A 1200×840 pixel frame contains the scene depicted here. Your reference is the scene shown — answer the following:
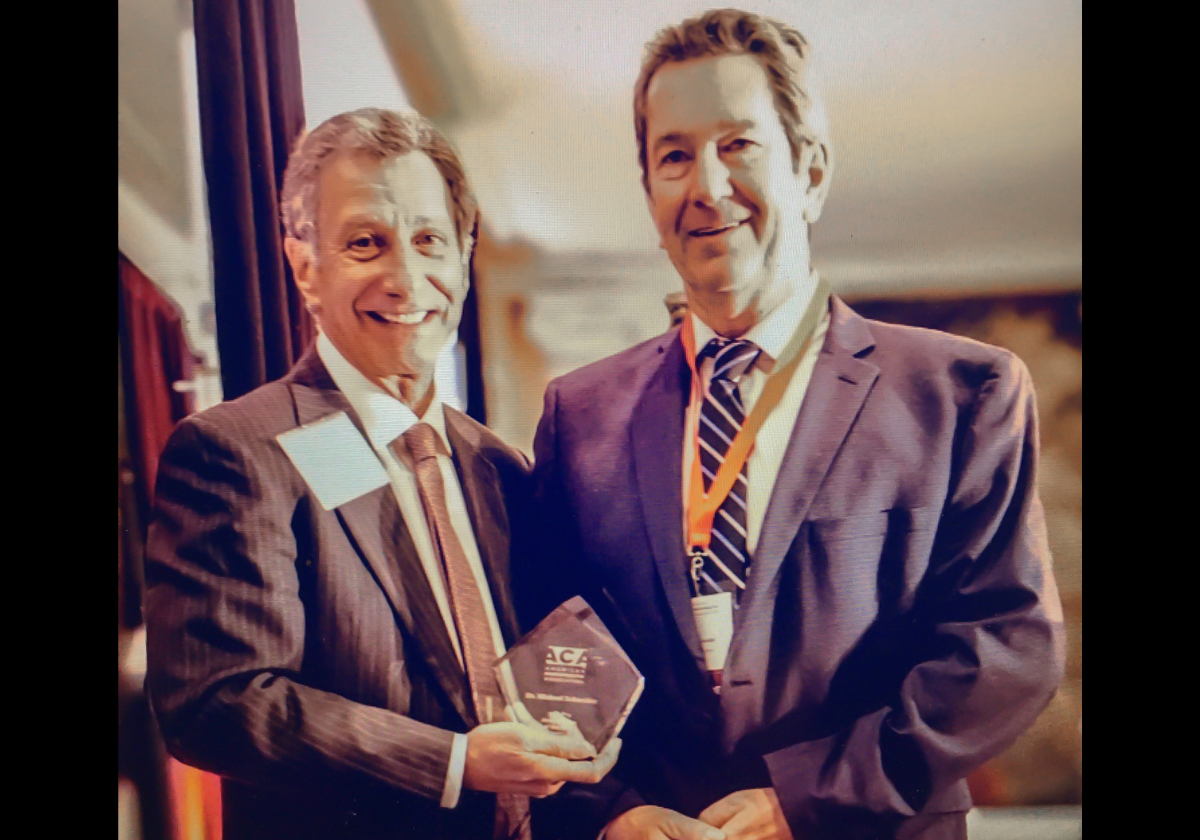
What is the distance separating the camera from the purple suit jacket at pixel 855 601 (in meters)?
1.80

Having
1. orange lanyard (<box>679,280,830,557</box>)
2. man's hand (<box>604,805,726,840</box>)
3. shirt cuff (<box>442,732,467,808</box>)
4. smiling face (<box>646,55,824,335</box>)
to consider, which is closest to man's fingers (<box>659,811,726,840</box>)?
man's hand (<box>604,805,726,840</box>)

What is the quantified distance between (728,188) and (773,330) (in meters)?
0.28

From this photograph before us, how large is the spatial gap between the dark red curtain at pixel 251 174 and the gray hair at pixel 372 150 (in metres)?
0.05

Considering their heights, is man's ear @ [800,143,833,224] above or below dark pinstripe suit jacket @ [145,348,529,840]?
above

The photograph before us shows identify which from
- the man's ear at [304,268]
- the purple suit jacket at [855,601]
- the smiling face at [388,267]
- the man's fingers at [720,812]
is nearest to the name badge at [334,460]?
the smiling face at [388,267]

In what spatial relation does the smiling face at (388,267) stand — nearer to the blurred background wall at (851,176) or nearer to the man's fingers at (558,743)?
the blurred background wall at (851,176)

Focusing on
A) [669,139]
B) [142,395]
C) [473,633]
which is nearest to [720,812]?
[473,633]

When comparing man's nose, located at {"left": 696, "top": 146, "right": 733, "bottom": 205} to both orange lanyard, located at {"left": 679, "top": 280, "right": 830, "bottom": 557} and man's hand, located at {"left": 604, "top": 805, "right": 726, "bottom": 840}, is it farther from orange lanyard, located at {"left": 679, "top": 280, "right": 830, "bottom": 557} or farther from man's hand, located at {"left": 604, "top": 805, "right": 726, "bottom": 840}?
man's hand, located at {"left": 604, "top": 805, "right": 726, "bottom": 840}

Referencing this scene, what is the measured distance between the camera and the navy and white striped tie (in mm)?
1825

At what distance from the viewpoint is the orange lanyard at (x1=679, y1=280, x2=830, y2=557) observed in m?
1.84

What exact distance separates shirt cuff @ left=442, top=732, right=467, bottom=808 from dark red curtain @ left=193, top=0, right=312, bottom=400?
2.61ft

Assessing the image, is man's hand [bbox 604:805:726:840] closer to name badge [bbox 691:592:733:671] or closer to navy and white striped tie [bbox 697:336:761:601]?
name badge [bbox 691:592:733:671]

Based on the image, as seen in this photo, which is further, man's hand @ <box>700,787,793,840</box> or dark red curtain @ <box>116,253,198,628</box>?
dark red curtain @ <box>116,253,198,628</box>

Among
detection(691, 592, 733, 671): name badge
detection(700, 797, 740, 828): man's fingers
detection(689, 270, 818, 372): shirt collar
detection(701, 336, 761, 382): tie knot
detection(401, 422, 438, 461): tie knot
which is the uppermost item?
detection(689, 270, 818, 372): shirt collar
